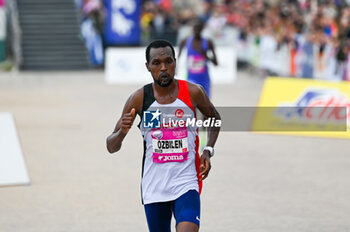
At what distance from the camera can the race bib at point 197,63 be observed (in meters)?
13.2

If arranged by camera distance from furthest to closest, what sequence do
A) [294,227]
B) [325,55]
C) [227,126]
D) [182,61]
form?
[182,61] → [325,55] → [227,126] → [294,227]

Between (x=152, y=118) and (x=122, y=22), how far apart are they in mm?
25328

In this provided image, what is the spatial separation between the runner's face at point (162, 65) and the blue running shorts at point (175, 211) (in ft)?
2.43

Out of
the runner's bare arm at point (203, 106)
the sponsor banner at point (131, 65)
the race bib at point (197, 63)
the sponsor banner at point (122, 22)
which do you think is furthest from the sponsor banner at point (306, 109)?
the sponsor banner at point (122, 22)

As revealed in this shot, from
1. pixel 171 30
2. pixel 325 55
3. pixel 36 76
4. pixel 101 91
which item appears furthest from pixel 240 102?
pixel 171 30

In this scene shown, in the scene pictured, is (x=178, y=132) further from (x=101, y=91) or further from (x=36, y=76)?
(x=36, y=76)

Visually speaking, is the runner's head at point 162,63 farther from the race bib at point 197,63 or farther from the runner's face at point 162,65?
the race bib at point 197,63

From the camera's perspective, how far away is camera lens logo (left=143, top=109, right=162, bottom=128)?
5148 mm

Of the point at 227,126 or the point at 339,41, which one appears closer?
the point at 227,126

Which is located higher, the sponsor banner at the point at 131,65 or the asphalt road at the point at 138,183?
the asphalt road at the point at 138,183

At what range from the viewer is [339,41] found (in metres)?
21.0

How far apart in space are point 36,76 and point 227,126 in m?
13.6

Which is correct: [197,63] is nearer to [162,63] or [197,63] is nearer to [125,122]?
[162,63]

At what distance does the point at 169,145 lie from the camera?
5.18m
